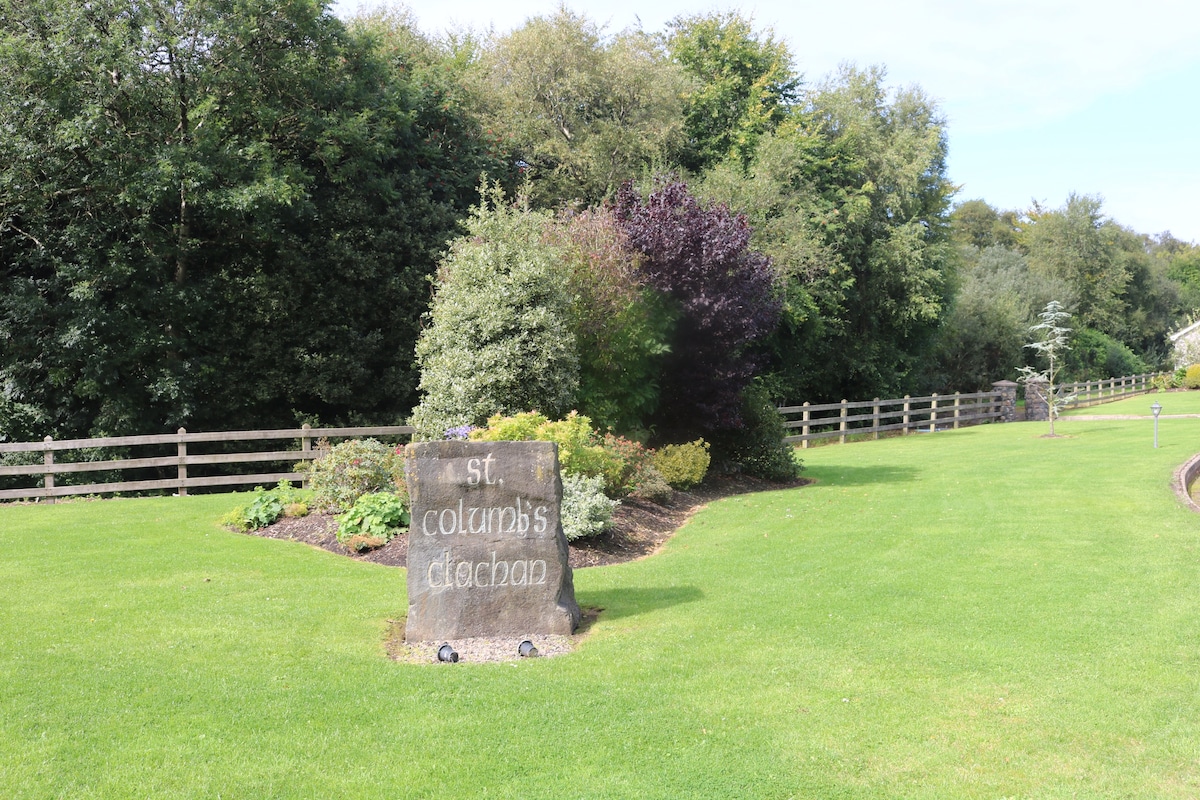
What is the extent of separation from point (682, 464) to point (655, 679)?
31.6 ft

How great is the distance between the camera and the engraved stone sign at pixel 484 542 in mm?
7277

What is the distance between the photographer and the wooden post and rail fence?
48.9 feet

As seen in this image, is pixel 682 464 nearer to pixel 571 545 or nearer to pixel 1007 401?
pixel 571 545

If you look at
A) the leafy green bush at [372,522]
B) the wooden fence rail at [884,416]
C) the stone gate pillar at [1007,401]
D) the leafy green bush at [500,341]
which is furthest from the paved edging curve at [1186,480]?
the stone gate pillar at [1007,401]

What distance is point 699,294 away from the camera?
16.7 m

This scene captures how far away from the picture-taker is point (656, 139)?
27.8 m

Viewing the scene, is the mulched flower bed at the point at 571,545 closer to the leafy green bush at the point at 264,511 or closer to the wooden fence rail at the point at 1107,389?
the leafy green bush at the point at 264,511

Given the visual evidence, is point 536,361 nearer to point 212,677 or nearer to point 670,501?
point 670,501

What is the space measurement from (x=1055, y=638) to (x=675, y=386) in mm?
10970

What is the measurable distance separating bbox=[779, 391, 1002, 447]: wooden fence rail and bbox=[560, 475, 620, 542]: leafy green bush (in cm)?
1333

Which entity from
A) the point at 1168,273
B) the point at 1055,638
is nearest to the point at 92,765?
the point at 1055,638

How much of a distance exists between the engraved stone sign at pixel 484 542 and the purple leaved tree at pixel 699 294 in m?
9.17

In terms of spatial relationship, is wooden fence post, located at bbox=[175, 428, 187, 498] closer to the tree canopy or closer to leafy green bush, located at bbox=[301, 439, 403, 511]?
leafy green bush, located at bbox=[301, 439, 403, 511]

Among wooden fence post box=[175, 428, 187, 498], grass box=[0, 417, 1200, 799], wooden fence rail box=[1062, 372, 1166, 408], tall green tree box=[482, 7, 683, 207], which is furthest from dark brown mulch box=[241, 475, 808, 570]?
wooden fence rail box=[1062, 372, 1166, 408]
